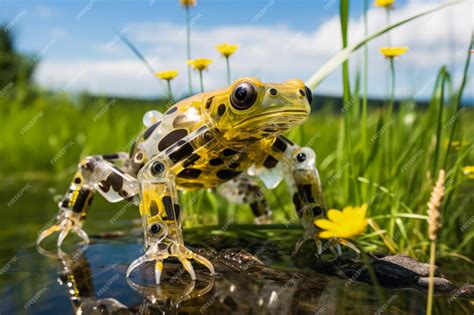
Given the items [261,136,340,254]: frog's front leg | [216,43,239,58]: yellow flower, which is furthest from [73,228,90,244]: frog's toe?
[216,43,239,58]: yellow flower

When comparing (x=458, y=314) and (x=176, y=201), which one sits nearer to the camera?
(x=458, y=314)

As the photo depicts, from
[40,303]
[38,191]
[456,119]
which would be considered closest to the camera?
[40,303]

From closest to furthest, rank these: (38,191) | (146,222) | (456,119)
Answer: (146,222)
(456,119)
(38,191)

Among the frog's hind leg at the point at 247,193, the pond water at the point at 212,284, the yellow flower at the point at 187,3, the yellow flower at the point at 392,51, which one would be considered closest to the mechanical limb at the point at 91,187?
the pond water at the point at 212,284

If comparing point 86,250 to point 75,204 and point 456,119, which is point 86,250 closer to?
point 75,204

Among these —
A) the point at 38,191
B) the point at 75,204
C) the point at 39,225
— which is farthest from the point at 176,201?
the point at 38,191

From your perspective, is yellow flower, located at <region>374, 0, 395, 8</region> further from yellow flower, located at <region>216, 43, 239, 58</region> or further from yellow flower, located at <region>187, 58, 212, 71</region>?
yellow flower, located at <region>187, 58, 212, 71</region>

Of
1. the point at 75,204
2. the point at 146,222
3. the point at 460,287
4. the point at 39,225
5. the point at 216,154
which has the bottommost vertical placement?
the point at 39,225

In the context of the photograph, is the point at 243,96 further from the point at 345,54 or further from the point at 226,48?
the point at 226,48
